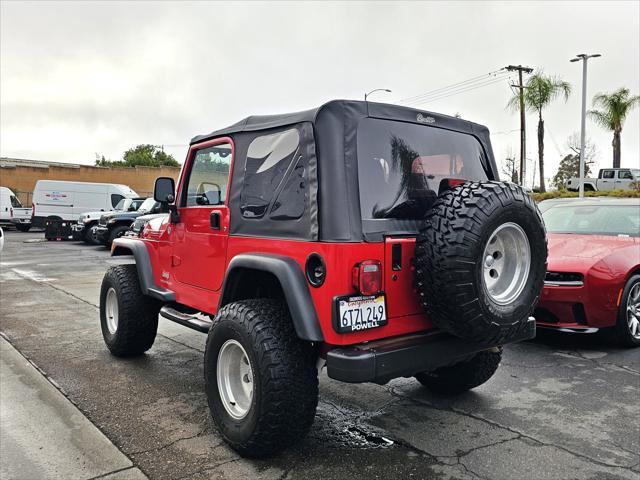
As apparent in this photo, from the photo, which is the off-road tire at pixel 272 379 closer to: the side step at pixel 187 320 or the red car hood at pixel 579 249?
the side step at pixel 187 320

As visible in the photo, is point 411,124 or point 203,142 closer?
point 411,124

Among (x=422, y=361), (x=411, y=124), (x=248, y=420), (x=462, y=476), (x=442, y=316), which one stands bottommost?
(x=462, y=476)

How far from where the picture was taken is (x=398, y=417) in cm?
379

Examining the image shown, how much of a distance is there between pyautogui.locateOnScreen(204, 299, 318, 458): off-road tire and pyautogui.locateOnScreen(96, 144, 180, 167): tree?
2710 inches

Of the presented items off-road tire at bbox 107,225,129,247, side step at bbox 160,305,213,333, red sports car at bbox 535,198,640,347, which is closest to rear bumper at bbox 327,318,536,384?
side step at bbox 160,305,213,333

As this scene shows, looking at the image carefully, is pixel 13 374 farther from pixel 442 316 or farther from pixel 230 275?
pixel 442 316

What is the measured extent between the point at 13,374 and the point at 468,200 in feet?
13.8

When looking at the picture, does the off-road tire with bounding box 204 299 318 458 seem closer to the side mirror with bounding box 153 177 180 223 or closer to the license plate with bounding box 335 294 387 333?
the license plate with bounding box 335 294 387 333

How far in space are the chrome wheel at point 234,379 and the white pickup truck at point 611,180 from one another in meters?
27.4

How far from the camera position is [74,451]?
3.26m

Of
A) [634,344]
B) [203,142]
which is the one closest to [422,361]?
[203,142]

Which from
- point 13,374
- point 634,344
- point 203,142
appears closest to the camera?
point 203,142

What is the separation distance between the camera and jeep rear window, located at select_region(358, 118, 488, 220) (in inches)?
121

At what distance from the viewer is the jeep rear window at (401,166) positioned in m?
3.08
